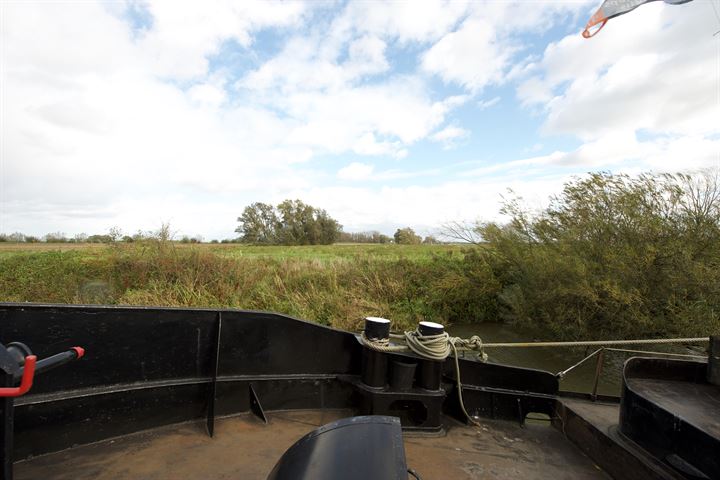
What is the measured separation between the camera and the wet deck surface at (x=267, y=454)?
210cm

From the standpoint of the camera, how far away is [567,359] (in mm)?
10922

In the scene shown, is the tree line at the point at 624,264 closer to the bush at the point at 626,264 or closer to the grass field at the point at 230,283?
the bush at the point at 626,264

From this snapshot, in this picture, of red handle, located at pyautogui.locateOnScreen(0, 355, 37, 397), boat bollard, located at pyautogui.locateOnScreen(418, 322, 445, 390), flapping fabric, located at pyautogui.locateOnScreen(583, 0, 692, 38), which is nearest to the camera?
red handle, located at pyautogui.locateOnScreen(0, 355, 37, 397)

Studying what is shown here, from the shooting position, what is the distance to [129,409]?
2.40 meters

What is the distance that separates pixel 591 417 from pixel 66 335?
348 centimetres

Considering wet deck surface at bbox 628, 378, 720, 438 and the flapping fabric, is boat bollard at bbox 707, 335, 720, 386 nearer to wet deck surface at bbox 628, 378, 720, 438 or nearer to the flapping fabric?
wet deck surface at bbox 628, 378, 720, 438

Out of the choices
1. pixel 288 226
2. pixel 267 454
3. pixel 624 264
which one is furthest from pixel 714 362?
pixel 288 226

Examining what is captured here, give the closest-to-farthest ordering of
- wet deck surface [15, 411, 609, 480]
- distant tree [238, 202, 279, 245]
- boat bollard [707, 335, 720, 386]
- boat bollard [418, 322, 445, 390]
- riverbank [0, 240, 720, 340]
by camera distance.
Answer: wet deck surface [15, 411, 609, 480] → boat bollard [707, 335, 720, 386] → boat bollard [418, 322, 445, 390] → riverbank [0, 240, 720, 340] → distant tree [238, 202, 279, 245]

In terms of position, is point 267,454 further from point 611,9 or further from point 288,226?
point 288,226

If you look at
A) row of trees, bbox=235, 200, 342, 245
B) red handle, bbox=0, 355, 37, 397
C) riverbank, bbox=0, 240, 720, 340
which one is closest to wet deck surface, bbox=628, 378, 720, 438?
red handle, bbox=0, 355, 37, 397

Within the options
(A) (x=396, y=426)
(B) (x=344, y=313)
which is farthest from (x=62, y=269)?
(A) (x=396, y=426)

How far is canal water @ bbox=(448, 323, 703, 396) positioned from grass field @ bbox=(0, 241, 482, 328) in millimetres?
1782

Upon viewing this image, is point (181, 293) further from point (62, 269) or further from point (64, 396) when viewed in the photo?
point (64, 396)

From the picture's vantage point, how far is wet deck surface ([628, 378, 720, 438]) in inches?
92.4
